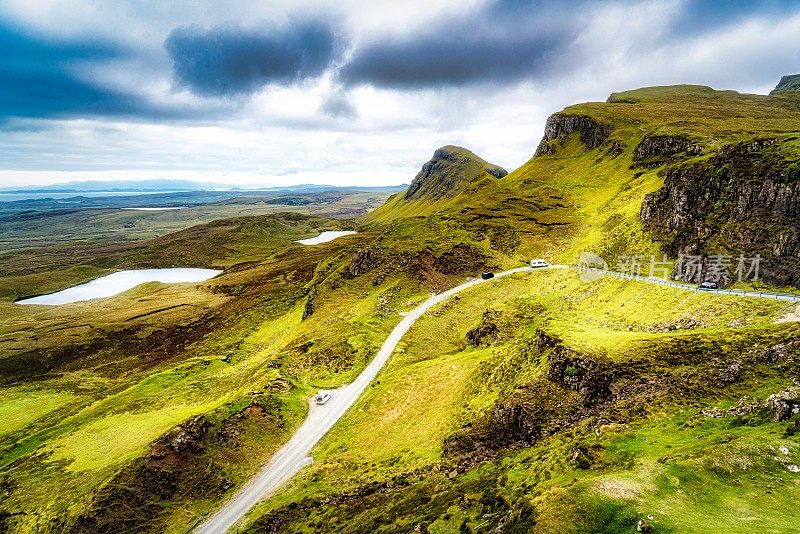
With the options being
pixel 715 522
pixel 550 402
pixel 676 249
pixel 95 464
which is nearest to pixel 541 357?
pixel 550 402

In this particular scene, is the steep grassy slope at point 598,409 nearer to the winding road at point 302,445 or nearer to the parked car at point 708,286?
the winding road at point 302,445

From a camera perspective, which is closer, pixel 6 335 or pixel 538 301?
pixel 538 301

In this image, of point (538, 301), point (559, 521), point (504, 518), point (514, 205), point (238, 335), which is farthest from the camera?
point (514, 205)

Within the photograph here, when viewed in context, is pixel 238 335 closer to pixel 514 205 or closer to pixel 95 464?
pixel 95 464

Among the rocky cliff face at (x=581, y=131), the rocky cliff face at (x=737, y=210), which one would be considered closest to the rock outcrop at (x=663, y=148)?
the rocky cliff face at (x=581, y=131)

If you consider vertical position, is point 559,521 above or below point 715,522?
below

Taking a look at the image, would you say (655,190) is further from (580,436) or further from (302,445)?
(302,445)

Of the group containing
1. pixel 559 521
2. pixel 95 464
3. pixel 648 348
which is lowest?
pixel 95 464
